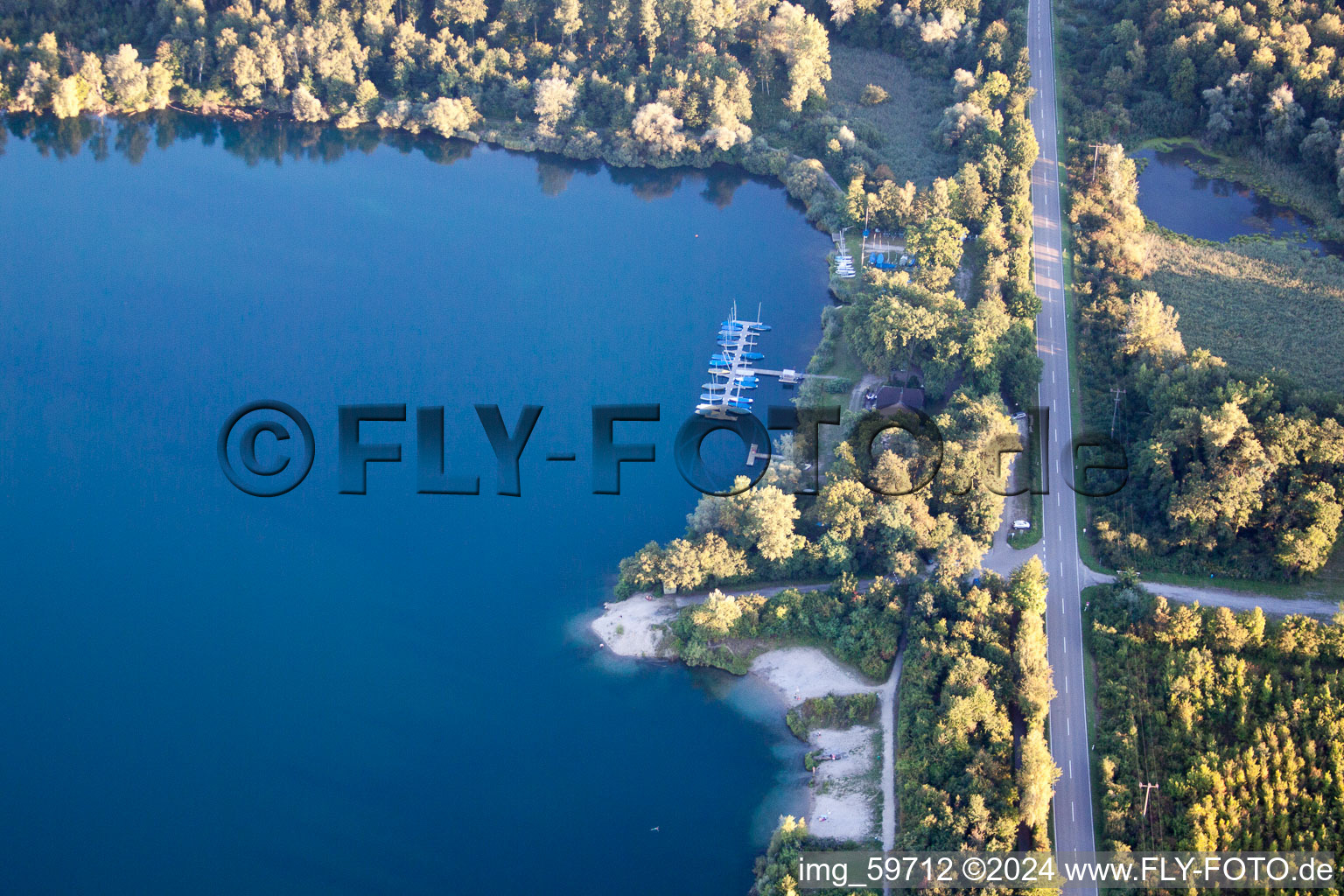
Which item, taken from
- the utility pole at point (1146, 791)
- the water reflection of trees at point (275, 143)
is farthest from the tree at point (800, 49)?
the utility pole at point (1146, 791)

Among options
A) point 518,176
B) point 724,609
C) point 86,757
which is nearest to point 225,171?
point 518,176

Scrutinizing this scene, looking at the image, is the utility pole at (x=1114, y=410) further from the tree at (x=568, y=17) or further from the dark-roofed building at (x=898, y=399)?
the tree at (x=568, y=17)

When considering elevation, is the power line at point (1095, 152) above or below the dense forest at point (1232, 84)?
below

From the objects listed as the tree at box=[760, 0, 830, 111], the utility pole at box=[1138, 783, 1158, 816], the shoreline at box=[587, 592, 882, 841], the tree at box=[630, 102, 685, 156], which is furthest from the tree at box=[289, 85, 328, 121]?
the utility pole at box=[1138, 783, 1158, 816]

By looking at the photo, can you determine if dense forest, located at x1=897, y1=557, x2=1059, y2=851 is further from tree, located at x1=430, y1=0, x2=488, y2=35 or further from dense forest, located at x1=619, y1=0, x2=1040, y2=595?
tree, located at x1=430, y1=0, x2=488, y2=35

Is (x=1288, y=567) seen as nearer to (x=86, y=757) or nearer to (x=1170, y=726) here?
(x=1170, y=726)

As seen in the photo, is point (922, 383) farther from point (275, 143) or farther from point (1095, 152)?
point (275, 143)
